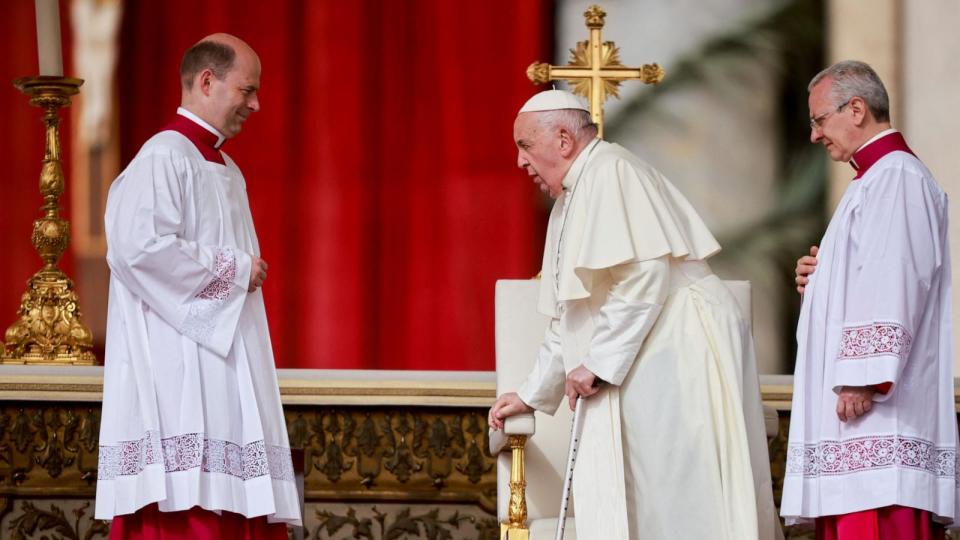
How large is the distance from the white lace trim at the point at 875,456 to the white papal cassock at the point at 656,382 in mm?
204

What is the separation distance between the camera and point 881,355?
3898mm

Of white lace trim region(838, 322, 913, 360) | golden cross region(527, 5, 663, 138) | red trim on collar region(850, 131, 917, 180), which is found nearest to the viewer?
white lace trim region(838, 322, 913, 360)

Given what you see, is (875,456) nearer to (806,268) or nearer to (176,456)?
(806,268)

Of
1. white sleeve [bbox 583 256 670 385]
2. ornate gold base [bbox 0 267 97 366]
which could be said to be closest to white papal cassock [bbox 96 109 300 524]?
white sleeve [bbox 583 256 670 385]

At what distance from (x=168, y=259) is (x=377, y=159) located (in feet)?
9.05

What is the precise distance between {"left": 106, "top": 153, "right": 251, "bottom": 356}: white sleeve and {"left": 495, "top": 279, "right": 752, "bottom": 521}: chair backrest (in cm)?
101

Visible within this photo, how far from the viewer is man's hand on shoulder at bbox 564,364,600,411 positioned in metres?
4.24

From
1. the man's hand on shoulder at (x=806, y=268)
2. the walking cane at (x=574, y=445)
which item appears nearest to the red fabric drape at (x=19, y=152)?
the walking cane at (x=574, y=445)

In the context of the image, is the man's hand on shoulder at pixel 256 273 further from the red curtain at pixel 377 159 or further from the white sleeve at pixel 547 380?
the red curtain at pixel 377 159

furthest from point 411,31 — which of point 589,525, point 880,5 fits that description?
point 589,525

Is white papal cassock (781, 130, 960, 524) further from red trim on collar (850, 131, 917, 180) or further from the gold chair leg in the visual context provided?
the gold chair leg

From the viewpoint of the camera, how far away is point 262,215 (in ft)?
22.8

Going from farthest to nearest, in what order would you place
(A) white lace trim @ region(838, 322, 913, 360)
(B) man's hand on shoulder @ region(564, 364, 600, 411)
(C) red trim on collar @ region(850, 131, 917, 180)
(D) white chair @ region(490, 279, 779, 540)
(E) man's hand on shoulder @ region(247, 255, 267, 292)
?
(D) white chair @ region(490, 279, 779, 540)
(E) man's hand on shoulder @ region(247, 255, 267, 292)
(B) man's hand on shoulder @ region(564, 364, 600, 411)
(C) red trim on collar @ region(850, 131, 917, 180)
(A) white lace trim @ region(838, 322, 913, 360)

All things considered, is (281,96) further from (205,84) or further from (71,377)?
(205,84)
